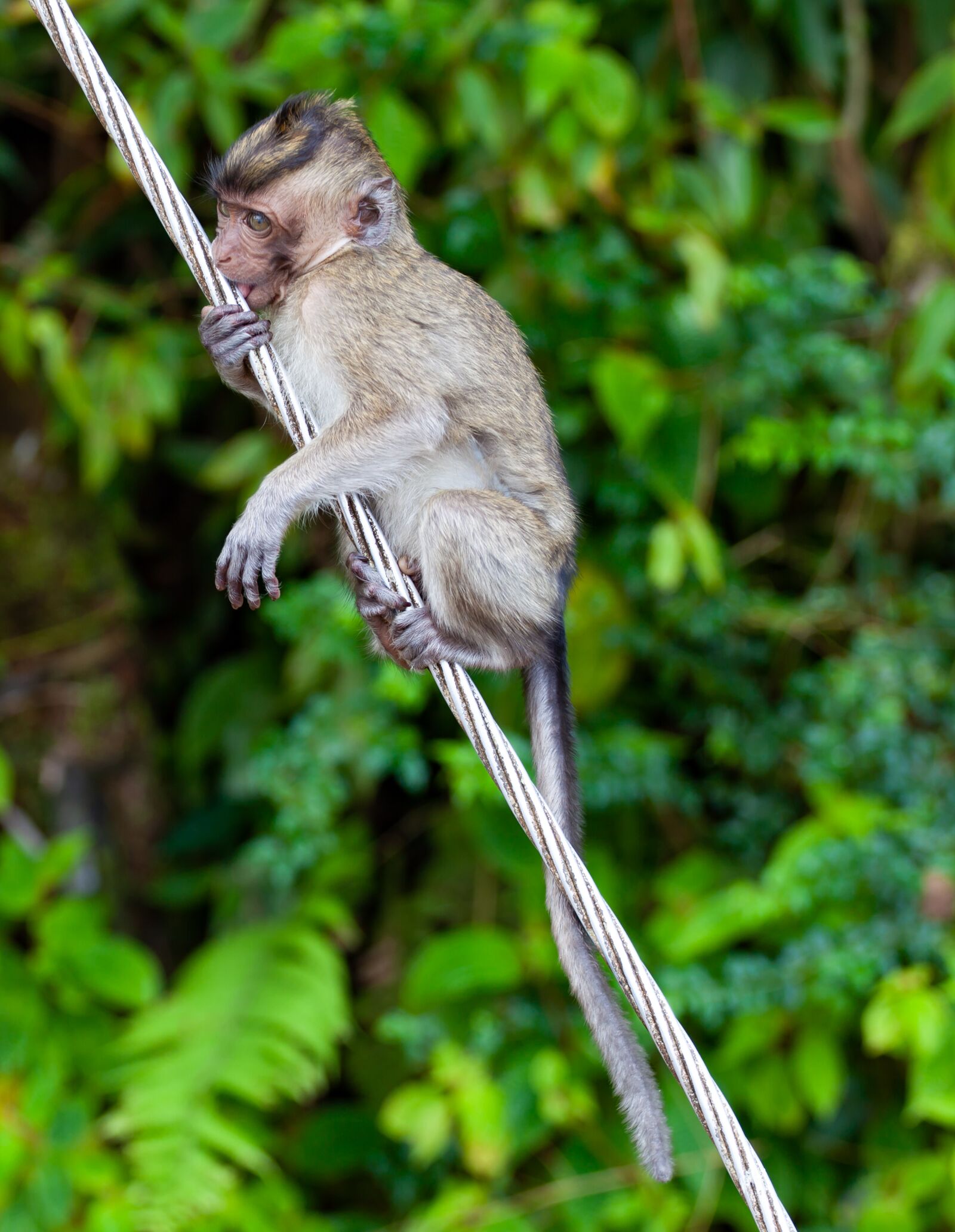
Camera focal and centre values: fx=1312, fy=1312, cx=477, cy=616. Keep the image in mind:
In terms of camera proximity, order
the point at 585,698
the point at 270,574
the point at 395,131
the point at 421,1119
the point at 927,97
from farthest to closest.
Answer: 1. the point at 585,698
2. the point at 927,97
3. the point at 421,1119
4. the point at 395,131
5. the point at 270,574

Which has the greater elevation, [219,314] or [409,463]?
[219,314]

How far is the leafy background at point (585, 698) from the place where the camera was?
3643 mm

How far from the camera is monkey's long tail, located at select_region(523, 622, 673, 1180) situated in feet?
6.59

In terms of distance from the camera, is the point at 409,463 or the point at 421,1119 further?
the point at 421,1119

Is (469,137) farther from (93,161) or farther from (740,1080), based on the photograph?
(740,1080)

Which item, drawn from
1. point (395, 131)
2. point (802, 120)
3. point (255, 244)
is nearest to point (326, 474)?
point (255, 244)

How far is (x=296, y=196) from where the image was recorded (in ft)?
8.57

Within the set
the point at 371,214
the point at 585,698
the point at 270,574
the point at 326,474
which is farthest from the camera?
the point at 585,698

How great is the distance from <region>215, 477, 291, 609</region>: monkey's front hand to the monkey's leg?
29cm

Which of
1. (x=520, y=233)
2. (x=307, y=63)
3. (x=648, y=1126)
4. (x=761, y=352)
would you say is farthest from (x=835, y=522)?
(x=648, y=1126)

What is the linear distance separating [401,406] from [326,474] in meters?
0.22

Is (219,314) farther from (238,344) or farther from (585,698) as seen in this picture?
(585,698)

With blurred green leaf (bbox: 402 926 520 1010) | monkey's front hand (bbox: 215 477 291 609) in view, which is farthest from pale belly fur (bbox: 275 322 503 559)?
blurred green leaf (bbox: 402 926 520 1010)

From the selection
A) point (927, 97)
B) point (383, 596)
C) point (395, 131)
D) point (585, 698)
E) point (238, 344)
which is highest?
point (395, 131)
